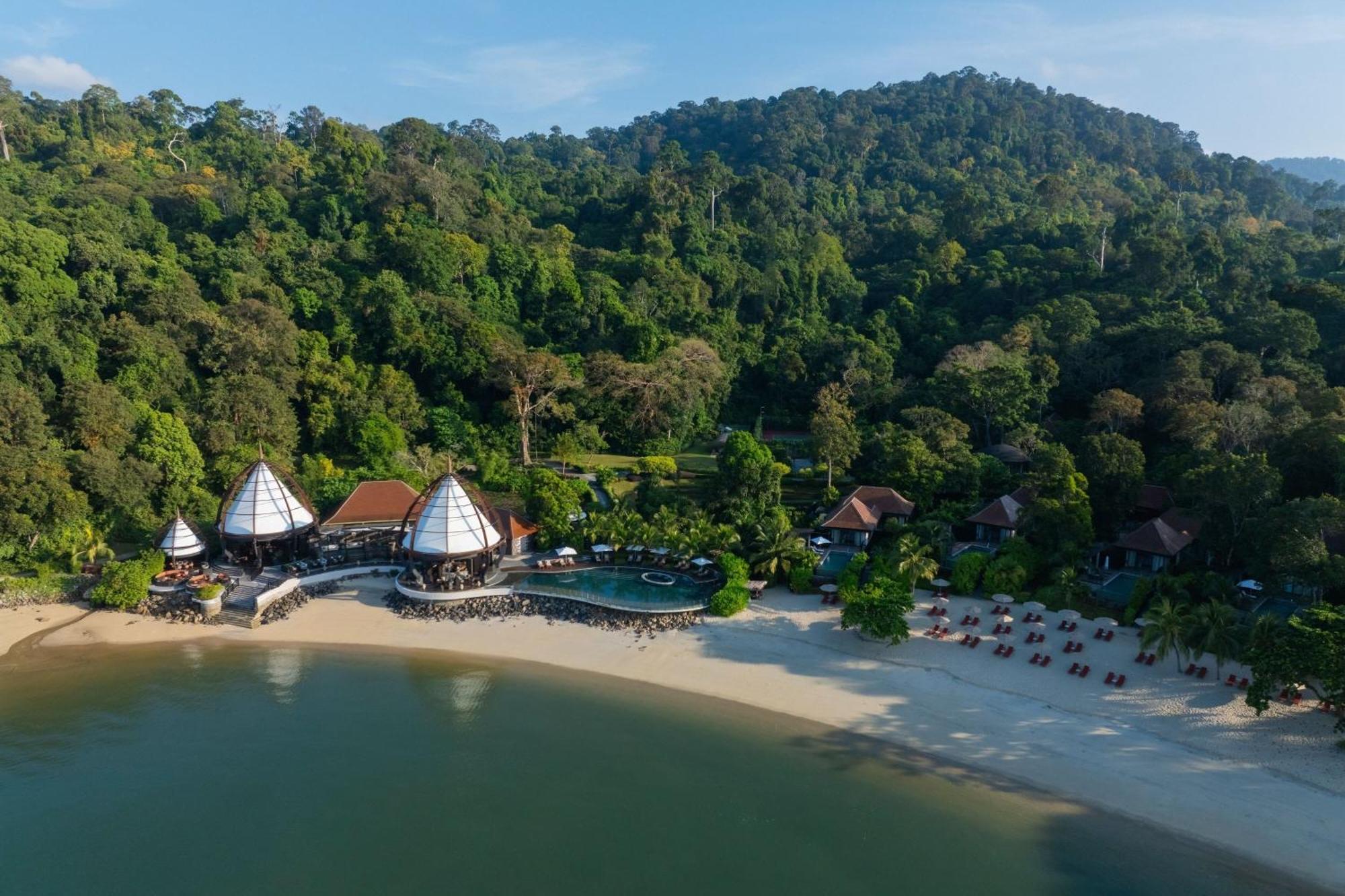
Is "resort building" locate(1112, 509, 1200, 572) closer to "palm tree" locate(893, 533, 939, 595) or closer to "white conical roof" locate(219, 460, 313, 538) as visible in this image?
"palm tree" locate(893, 533, 939, 595)

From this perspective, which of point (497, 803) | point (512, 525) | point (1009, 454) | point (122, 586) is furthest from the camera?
point (1009, 454)

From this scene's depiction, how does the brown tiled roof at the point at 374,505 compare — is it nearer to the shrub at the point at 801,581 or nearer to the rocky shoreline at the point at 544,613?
the rocky shoreline at the point at 544,613

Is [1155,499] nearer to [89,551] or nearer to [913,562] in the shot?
[913,562]

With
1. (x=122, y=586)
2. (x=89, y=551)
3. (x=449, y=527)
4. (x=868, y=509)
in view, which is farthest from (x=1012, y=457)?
(x=89, y=551)

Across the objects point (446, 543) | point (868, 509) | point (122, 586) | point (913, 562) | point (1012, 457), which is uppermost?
point (1012, 457)

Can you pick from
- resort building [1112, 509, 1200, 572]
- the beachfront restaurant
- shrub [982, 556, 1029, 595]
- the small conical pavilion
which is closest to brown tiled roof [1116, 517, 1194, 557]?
resort building [1112, 509, 1200, 572]

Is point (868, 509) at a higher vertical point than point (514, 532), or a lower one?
higher

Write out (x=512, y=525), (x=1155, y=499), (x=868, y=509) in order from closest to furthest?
(x=512, y=525)
(x=1155, y=499)
(x=868, y=509)

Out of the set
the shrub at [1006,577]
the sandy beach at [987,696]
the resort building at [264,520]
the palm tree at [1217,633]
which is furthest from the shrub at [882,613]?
the resort building at [264,520]
